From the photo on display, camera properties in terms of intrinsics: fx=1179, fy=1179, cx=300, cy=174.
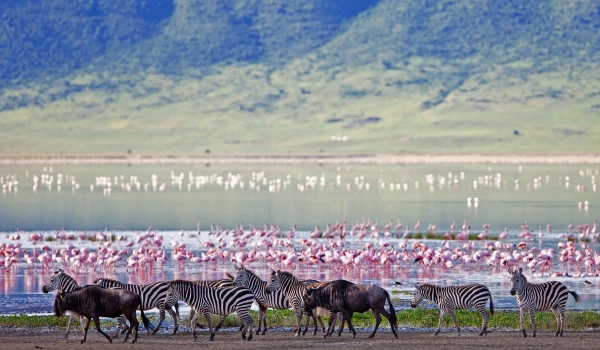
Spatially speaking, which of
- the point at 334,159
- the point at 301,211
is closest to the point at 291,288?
the point at 301,211

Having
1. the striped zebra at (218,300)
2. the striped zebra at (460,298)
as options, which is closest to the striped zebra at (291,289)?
the striped zebra at (218,300)

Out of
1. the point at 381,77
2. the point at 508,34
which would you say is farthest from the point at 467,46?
the point at 381,77

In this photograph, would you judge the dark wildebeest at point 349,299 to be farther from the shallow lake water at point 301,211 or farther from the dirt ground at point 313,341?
the shallow lake water at point 301,211

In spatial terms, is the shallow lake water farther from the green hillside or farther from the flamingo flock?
the green hillside

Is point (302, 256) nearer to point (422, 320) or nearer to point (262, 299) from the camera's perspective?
point (422, 320)

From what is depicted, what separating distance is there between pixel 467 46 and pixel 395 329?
13049 centimetres

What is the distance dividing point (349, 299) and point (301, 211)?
29812 mm

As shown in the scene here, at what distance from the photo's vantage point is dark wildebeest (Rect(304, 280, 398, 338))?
15.9 metres

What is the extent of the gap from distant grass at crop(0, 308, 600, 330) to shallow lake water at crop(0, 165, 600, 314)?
181 cm

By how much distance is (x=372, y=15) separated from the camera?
156 meters

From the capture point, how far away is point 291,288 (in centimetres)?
1638

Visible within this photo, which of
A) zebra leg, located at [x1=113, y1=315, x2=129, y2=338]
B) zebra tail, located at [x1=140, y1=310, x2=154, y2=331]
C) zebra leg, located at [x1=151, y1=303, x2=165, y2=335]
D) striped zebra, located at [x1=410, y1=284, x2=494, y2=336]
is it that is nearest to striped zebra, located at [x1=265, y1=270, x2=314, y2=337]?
zebra leg, located at [x1=151, y1=303, x2=165, y2=335]

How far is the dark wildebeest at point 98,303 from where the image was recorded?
15.3m

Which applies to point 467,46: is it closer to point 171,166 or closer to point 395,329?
point 171,166
